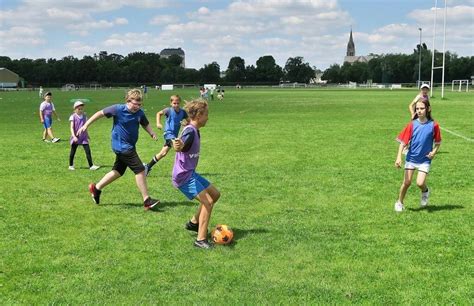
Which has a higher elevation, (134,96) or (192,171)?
(134,96)

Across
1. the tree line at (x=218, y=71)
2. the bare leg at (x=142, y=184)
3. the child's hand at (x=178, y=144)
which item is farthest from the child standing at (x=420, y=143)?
the tree line at (x=218, y=71)

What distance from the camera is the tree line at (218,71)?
150 metres

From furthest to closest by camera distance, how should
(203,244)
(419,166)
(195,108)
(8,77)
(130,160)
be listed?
(8,77) → (130,160) → (419,166) → (203,244) → (195,108)

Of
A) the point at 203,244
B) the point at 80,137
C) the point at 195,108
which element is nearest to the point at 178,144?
the point at 195,108

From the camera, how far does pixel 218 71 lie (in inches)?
7146

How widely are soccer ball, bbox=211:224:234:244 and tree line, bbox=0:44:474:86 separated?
460ft

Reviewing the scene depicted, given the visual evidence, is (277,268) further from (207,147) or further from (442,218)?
(207,147)

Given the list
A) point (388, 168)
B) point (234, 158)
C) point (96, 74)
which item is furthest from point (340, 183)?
point (96, 74)

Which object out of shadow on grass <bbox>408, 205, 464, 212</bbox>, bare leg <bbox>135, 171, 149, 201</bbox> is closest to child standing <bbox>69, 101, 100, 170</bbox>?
bare leg <bbox>135, 171, 149, 201</bbox>

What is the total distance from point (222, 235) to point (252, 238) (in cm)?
48

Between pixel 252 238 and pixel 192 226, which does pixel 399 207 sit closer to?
pixel 252 238

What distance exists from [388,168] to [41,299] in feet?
29.8

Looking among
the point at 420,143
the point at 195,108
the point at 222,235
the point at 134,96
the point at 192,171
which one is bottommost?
the point at 222,235

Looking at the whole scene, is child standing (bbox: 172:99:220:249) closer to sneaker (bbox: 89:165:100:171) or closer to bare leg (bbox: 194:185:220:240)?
bare leg (bbox: 194:185:220:240)
